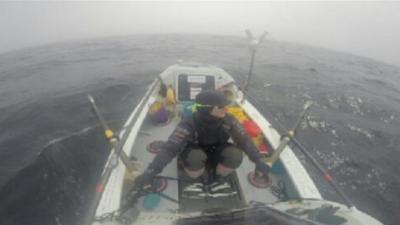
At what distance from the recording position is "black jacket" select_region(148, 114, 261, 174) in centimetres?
419

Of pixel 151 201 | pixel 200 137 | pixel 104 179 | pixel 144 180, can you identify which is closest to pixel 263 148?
pixel 200 137

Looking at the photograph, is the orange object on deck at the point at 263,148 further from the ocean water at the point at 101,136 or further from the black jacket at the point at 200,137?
the black jacket at the point at 200,137

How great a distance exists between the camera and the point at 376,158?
33.1 feet

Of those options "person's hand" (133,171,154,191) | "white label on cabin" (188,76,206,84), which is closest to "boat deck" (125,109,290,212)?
"person's hand" (133,171,154,191)

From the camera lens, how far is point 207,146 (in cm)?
459

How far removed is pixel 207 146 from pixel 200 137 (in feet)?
0.72

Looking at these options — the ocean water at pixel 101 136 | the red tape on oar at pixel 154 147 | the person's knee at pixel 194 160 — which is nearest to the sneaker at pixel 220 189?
the person's knee at pixel 194 160

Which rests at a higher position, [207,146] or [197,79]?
[197,79]

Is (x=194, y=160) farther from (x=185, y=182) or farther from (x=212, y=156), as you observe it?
(x=185, y=182)

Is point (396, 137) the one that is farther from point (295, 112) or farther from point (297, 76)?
point (297, 76)

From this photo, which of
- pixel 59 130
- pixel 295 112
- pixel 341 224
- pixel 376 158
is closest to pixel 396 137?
pixel 376 158

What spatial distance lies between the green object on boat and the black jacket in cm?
93

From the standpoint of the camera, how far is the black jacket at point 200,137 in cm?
419

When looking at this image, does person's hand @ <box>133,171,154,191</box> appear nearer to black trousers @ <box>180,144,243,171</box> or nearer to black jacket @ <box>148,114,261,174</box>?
black jacket @ <box>148,114,261,174</box>
